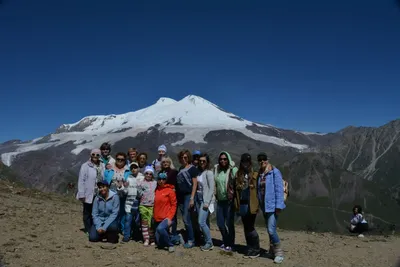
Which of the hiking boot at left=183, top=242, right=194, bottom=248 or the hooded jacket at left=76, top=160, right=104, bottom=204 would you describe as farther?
the hooded jacket at left=76, top=160, right=104, bottom=204

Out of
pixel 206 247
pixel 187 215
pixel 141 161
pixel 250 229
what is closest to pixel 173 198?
pixel 187 215

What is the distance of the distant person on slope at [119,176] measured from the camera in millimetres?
9188

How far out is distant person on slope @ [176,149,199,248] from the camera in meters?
8.84

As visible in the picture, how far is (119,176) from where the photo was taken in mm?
9250

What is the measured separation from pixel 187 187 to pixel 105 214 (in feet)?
6.87

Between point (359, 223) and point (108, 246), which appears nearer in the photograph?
point (108, 246)

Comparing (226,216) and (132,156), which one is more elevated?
(132,156)

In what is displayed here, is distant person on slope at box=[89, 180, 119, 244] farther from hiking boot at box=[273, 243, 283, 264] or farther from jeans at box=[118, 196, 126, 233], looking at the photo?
hiking boot at box=[273, 243, 283, 264]

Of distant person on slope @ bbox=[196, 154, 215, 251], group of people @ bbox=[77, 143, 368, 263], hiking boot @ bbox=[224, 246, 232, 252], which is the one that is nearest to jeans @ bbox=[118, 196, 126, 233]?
group of people @ bbox=[77, 143, 368, 263]

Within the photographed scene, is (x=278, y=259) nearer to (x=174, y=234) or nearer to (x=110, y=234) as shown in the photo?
(x=174, y=234)

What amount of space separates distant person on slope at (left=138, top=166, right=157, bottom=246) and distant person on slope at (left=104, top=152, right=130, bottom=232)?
0.44 m

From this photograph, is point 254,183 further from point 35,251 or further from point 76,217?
point 76,217

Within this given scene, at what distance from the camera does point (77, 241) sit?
29.7 feet

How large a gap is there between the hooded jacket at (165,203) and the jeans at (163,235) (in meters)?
0.15
